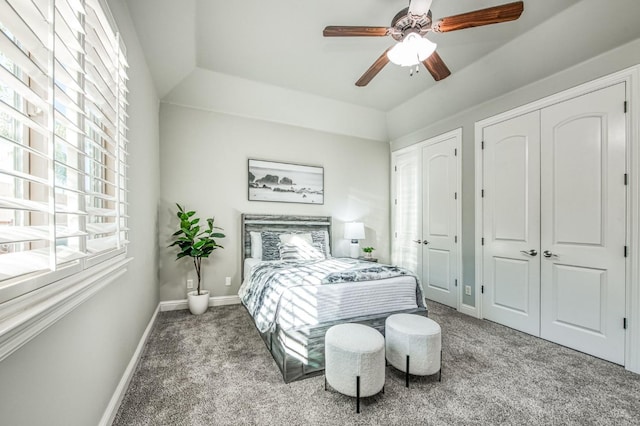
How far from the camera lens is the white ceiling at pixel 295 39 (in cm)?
233

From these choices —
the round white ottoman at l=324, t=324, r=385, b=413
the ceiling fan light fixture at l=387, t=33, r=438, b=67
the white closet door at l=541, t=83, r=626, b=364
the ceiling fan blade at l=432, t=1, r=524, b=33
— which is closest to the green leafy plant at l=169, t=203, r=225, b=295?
the round white ottoman at l=324, t=324, r=385, b=413

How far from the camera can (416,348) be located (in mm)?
1952

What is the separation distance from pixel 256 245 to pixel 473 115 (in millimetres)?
3428

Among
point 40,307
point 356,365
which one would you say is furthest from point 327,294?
point 40,307

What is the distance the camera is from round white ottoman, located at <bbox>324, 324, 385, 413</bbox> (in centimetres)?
170

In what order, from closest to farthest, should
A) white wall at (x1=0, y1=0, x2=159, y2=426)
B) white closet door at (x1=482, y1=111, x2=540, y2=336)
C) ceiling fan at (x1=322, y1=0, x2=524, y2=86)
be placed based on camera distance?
white wall at (x1=0, y1=0, x2=159, y2=426) → ceiling fan at (x1=322, y1=0, x2=524, y2=86) → white closet door at (x1=482, y1=111, x2=540, y2=336)

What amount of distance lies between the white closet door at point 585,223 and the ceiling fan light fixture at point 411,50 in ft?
5.86

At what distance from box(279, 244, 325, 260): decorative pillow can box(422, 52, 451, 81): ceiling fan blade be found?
8.05 ft

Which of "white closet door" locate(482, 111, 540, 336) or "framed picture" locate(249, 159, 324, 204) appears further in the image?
"framed picture" locate(249, 159, 324, 204)

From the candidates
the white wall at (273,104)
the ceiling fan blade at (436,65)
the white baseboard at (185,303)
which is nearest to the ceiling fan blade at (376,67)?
the ceiling fan blade at (436,65)

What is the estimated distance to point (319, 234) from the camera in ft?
13.4

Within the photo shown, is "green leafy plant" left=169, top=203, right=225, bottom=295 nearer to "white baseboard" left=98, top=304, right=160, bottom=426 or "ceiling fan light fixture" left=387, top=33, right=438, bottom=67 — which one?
"white baseboard" left=98, top=304, right=160, bottom=426

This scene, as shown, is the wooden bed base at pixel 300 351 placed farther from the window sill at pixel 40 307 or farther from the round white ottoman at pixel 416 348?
the window sill at pixel 40 307

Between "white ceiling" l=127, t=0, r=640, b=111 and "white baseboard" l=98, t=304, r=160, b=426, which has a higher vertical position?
"white ceiling" l=127, t=0, r=640, b=111
